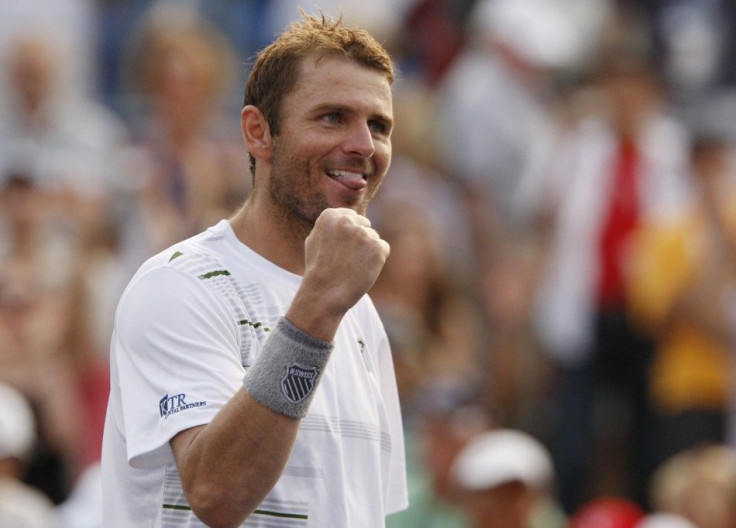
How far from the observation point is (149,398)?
3336mm

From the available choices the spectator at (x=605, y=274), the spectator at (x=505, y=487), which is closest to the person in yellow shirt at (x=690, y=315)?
the spectator at (x=605, y=274)

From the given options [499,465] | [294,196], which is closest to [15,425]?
[499,465]

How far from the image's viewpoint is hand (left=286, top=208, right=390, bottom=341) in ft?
10.5

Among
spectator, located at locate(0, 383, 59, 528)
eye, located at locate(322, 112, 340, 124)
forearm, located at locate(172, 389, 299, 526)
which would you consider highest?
eye, located at locate(322, 112, 340, 124)

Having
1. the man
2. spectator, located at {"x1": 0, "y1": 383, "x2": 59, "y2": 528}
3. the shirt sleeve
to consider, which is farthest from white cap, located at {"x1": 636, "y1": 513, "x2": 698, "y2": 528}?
the shirt sleeve

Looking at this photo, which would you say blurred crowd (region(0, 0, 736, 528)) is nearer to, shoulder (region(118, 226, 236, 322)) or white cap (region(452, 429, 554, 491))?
white cap (region(452, 429, 554, 491))

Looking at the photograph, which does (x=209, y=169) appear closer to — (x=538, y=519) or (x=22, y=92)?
(x=22, y=92)

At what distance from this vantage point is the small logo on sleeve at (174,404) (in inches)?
128

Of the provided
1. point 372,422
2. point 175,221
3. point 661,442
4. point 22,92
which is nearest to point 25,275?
point 175,221

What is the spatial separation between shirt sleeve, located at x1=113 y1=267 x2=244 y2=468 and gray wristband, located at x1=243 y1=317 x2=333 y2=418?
6.5 inches

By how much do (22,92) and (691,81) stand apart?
5.02m

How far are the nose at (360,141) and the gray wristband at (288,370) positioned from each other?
1.83 feet

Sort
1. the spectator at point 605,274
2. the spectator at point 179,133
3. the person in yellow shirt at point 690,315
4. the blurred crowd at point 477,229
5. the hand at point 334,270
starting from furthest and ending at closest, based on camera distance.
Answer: the spectator at point 605,274, the spectator at point 179,133, the person in yellow shirt at point 690,315, the blurred crowd at point 477,229, the hand at point 334,270

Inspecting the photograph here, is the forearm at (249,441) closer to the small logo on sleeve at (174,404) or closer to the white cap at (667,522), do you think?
the small logo on sleeve at (174,404)
